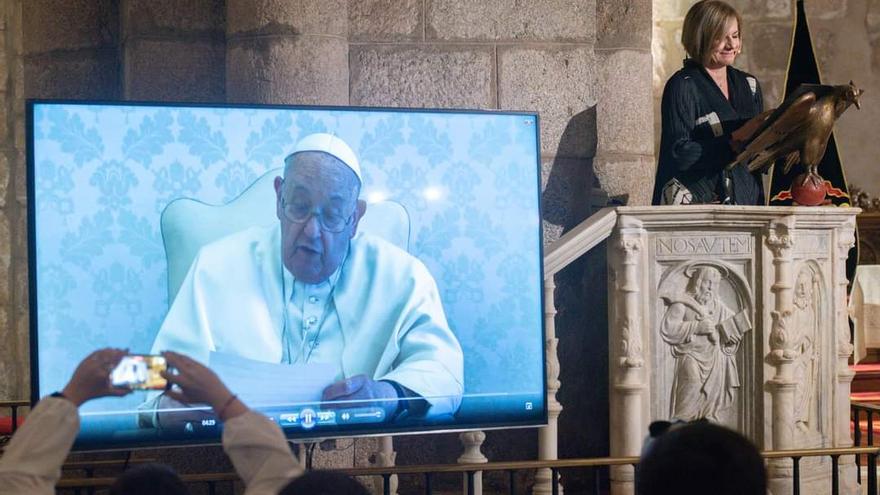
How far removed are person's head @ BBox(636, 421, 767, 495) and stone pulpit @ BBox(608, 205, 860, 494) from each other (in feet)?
9.29

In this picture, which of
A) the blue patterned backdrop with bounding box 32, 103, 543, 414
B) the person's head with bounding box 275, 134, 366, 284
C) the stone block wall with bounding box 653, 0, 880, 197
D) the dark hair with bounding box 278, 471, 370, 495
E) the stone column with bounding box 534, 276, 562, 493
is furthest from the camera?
the stone block wall with bounding box 653, 0, 880, 197

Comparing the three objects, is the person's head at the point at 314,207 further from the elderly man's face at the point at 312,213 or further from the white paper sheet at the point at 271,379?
the white paper sheet at the point at 271,379

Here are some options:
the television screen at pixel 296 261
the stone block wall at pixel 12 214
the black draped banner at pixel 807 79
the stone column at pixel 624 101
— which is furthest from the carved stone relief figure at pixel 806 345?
the stone block wall at pixel 12 214

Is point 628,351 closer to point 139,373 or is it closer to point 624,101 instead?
point 624,101

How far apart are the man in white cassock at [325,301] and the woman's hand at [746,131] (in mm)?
1427

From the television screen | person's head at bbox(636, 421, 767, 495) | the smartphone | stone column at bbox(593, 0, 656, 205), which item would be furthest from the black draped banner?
person's head at bbox(636, 421, 767, 495)

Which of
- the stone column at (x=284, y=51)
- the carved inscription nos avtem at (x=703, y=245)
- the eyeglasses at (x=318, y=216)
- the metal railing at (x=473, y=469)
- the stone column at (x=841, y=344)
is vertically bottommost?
the metal railing at (x=473, y=469)

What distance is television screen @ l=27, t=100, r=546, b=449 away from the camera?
13.0 ft

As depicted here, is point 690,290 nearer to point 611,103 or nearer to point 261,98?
point 611,103

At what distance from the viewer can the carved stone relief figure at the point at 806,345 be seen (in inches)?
195

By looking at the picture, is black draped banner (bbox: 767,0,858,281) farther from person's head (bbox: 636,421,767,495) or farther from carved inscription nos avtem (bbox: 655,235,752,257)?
person's head (bbox: 636,421,767,495)

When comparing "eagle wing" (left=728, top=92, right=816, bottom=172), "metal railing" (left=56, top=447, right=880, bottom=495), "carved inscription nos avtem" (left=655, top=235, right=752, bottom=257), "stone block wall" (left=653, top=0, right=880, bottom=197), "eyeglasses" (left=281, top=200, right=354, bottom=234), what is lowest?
"metal railing" (left=56, top=447, right=880, bottom=495)

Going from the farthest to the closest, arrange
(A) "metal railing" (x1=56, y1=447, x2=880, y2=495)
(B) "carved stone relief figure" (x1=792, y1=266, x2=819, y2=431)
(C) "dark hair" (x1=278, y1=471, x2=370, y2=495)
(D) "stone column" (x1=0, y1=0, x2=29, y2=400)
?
(D) "stone column" (x1=0, y1=0, x2=29, y2=400) → (B) "carved stone relief figure" (x1=792, y1=266, x2=819, y2=431) → (A) "metal railing" (x1=56, y1=447, x2=880, y2=495) → (C) "dark hair" (x1=278, y1=471, x2=370, y2=495)

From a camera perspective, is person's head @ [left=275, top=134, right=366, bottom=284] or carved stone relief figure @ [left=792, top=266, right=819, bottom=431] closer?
person's head @ [left=275, top=134, right=366, bottom=284]
